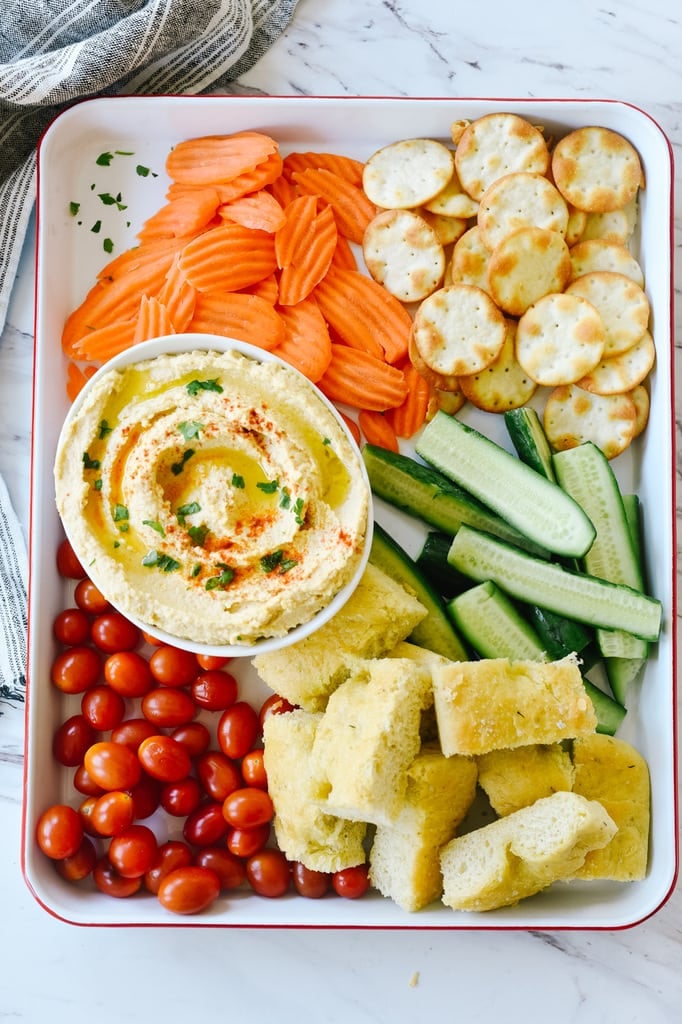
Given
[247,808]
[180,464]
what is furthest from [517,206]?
[247,808]

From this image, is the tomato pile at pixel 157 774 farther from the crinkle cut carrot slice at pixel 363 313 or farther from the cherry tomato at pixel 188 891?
the crinkle cut carrot slice at pixel 363 313

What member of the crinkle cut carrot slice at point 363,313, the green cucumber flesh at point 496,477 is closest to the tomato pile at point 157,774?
the green cucumber flesh at point 496,477

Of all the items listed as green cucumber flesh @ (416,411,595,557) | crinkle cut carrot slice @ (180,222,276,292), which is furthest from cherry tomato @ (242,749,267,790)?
crinkle cut carrot slice @ (180,222,276,292)

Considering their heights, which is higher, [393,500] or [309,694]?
[393,500]

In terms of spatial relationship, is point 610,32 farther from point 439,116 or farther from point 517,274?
point 517,274

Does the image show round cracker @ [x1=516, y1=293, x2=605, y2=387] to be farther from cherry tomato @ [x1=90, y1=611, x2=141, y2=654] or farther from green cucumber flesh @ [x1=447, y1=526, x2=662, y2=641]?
cherry tomato @ [x1=90, y1=611, x2=141, y2=654]

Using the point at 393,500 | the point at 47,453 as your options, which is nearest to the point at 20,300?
the point at 47,453

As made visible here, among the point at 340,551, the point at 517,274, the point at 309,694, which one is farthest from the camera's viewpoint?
the point at 517,274

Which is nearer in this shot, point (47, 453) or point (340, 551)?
point (340, 551)
